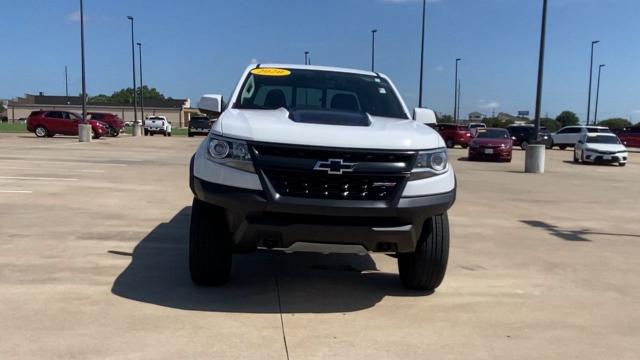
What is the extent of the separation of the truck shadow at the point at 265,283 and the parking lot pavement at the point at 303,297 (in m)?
0.02

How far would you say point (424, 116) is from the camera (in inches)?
223

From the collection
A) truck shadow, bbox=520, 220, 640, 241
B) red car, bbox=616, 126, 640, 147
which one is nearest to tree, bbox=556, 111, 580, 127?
red car, bbox=616, 126, 640, 147

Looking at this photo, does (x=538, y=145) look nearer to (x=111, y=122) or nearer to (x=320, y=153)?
(x=320, y=153)

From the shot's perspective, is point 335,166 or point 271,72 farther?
point 271,72

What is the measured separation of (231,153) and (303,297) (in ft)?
4.64

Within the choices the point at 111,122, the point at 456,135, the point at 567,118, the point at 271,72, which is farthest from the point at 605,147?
the point at 567,118

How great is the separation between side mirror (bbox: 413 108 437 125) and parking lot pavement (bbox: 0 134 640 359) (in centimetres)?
152

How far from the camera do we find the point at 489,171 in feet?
64.1

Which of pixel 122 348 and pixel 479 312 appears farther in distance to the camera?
pixel 479 312

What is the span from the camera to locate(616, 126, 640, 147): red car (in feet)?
141

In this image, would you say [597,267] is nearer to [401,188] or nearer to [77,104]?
[401,188]

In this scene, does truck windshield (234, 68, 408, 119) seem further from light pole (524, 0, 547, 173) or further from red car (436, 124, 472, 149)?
red car (436, 124, 472, 149)

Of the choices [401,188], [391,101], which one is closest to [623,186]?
[391,101]

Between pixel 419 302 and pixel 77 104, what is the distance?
124709 millimetres
